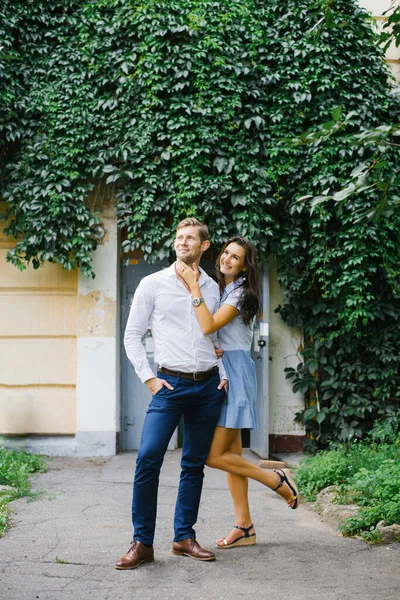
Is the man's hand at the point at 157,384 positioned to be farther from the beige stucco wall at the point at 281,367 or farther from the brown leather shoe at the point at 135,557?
the beige stucco wall at the point at 281,367

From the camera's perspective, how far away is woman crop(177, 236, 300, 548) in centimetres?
420

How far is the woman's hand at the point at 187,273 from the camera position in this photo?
4.07m

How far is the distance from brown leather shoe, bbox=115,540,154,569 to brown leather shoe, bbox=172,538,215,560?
224mm

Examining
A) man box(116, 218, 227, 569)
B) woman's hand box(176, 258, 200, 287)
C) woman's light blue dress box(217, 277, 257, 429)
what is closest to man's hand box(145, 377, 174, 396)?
man box(116, 218, 227, 569)

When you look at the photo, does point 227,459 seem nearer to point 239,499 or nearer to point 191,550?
point 239,499

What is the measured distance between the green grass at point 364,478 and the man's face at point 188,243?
7.45ft

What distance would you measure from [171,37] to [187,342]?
193 inches

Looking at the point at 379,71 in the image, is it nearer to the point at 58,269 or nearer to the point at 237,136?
the point at 237,136

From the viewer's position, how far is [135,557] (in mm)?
3887

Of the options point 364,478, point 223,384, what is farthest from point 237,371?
point 364,478

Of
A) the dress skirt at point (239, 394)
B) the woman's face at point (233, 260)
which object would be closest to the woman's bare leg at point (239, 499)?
the dress skirt at point (239, 394)

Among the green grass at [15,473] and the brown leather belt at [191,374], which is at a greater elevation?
the brown leather belt at [191,374]

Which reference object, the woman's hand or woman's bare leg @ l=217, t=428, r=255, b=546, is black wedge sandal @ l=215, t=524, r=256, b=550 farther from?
the woman's hand

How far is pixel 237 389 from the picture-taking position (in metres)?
4.25
